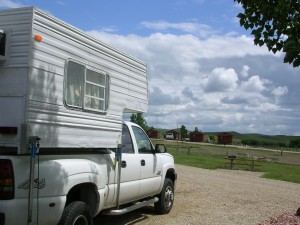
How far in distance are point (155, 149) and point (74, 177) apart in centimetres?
358

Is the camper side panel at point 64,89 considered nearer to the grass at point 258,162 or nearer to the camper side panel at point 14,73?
the camper side panel at point 14,73

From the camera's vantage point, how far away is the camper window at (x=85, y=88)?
630 centimetres

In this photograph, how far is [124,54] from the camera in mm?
7918

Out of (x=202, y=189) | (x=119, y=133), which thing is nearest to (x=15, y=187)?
(x=119, y=133)

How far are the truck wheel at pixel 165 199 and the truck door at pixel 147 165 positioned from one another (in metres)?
0.43

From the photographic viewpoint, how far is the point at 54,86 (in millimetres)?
5930

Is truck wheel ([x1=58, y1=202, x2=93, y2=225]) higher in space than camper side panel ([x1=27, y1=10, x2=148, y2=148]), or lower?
lower

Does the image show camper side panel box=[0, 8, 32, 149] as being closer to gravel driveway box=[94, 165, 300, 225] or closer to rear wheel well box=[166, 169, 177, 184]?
gravel driveway box=[94, 165, 300, 225]

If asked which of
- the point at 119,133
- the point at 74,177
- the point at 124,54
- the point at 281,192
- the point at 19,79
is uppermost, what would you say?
the point at 124,54

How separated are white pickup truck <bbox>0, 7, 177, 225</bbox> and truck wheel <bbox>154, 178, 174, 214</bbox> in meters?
1.75

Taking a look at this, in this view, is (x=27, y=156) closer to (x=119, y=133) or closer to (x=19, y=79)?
(x=19, y=79)

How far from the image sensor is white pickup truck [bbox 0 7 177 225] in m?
5.31

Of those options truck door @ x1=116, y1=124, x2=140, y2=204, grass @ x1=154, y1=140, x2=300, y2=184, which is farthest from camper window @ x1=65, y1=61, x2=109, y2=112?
grass @ x1=154, y1=140, x2=300, y2=184

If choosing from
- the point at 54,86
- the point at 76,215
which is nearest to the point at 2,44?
the point at 54,86
